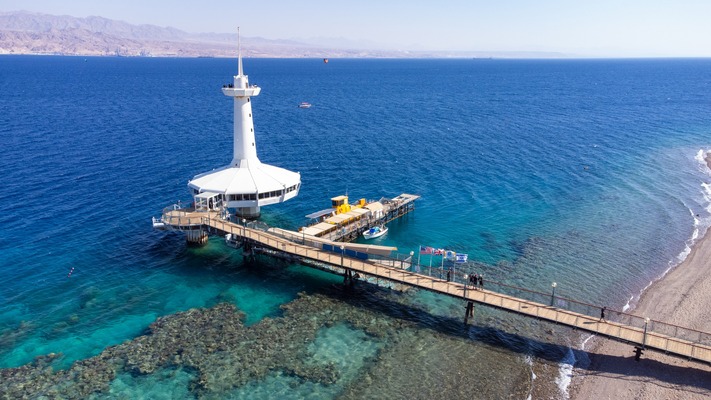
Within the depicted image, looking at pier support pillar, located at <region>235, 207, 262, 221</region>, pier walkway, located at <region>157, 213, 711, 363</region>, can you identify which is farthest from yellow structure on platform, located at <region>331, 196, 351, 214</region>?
pier walkway, located at <region>157, 213, 711, 363</region>

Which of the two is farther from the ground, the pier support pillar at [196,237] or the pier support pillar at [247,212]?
the pier support pillar at [247,212]

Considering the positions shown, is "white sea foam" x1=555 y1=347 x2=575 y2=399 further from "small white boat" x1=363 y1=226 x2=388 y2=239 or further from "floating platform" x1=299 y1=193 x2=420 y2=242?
"floating platform" x1=299 y1=193 x2=420 y2=242

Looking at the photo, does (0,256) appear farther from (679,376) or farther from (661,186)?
(661,186)

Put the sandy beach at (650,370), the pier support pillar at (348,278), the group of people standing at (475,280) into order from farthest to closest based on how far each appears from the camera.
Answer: the pier support pillar at (348,278) → the group of people standing at (475,280) → the sandy beach at (650,370)

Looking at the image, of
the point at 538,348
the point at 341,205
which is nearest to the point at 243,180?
the point at 341,205

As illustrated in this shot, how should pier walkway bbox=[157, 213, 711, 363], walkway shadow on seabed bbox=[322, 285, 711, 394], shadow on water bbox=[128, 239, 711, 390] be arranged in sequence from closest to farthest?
walkway shadow on seabed bbox=[322, 285, 711, 394]
shadow on water bbox=[128, 239, 711, 390]
pier walkway bbox=[157, 213, 711, 363]

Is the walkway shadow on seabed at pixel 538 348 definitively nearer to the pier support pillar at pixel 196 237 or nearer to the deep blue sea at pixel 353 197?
the deep blue sea at pixel 353 197

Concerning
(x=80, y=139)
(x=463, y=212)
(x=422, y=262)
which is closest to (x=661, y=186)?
(x=463, y=212)

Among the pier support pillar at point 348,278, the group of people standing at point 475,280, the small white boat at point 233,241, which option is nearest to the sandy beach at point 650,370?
the group of people standing at point 475,280

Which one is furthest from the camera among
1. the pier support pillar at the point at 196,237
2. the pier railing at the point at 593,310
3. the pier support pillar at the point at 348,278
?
the pier support pillar at the point at 196,237
